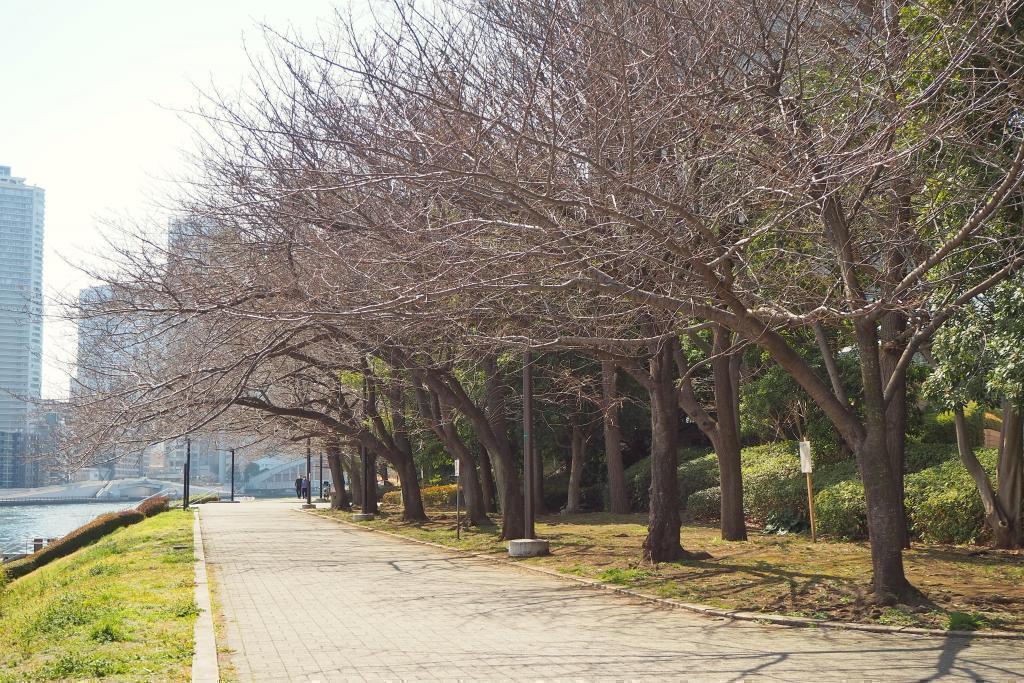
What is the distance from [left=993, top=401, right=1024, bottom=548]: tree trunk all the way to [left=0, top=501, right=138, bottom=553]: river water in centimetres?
3560

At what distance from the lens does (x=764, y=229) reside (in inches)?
366

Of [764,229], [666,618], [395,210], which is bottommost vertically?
[666,618]

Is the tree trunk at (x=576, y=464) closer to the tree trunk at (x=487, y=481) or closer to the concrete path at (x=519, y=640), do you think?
the tree trunk at (x=487, y=481)

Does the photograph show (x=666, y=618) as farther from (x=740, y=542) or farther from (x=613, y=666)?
(x=740, y=542)

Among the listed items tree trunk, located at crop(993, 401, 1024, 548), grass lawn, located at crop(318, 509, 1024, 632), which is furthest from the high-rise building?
tree trunk, located at crop(993, 401, 1024, 548)

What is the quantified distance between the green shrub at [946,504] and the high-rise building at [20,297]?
1576cm

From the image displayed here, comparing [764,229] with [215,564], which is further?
[215,564]

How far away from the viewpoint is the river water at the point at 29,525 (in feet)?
146

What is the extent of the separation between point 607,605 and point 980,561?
621cm

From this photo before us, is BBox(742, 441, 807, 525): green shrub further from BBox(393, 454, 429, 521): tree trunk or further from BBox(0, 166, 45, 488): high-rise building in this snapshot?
BBox(0, 166, 45, 488): high-rise building

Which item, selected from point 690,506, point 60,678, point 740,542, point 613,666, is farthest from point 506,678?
point 690,506

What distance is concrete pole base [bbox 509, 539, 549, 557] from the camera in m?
19.4

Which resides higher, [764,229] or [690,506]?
[764,229]

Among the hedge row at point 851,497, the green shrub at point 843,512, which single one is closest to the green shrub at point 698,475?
the hedge row at point 851,497
